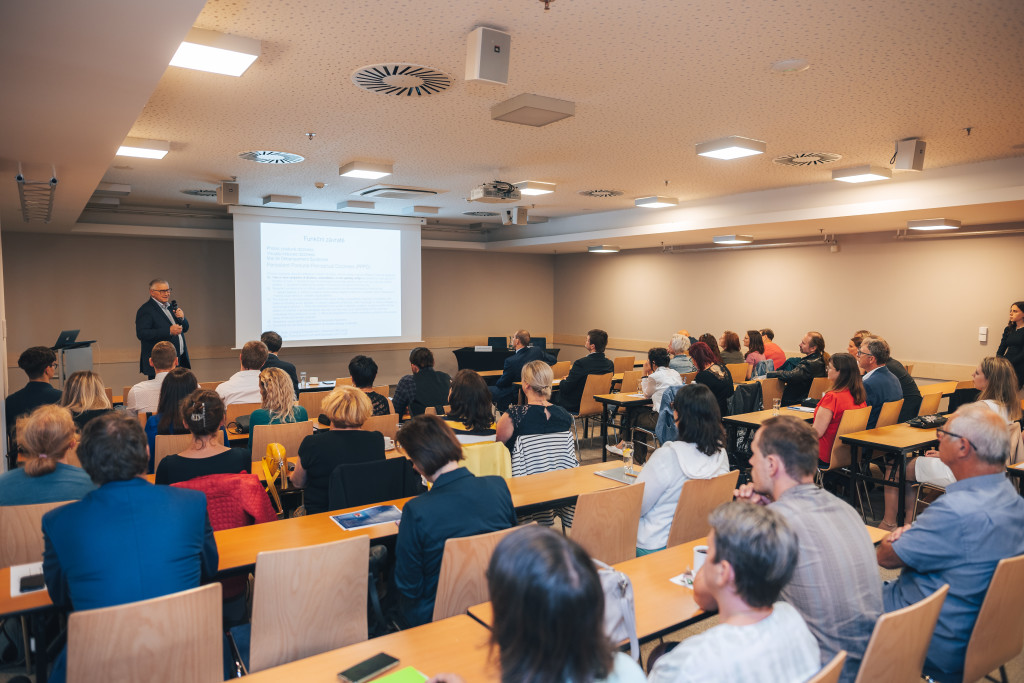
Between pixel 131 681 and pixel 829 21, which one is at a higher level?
pixel 829 21

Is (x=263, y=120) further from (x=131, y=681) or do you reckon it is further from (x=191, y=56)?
(x=131, y=681)

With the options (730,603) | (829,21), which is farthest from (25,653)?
(829,21)

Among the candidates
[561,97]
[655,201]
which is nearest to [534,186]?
[655,201]

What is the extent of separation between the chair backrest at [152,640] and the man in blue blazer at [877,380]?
5.18 m

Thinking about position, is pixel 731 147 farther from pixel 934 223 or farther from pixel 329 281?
pixel 329 281

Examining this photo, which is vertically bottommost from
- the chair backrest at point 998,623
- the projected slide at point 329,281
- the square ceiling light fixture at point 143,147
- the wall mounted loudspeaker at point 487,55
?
the chair backrest at point 998,623

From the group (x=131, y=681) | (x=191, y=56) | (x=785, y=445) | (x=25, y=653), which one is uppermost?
(x=191, y=56)

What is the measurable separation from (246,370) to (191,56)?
2861 millimetres

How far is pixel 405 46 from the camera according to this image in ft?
10.7

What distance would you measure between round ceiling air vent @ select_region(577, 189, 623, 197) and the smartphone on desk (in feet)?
22.5

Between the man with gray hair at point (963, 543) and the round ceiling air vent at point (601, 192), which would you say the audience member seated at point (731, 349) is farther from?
the man with gray hair at point (963, 543)

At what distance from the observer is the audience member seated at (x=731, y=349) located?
838 cm

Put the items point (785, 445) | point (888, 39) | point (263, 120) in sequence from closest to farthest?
point (785, 445) < point (888, 39) < point (263, 120)

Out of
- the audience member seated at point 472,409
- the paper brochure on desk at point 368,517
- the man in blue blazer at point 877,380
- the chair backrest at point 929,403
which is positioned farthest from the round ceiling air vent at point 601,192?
the paper brochure on desk at point 368,517
